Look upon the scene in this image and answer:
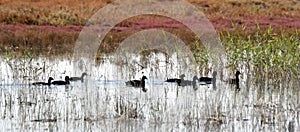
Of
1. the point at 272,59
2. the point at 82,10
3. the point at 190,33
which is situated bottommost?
the point at 272,59

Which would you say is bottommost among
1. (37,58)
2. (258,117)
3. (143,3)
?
(258,117)

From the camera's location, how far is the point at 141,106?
35.0ft

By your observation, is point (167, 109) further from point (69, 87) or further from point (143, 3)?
point (143, 3)

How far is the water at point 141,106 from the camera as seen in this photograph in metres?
9.42

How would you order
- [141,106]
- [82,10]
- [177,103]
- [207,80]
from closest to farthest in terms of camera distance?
[141,106] < [177,103] < [207,80] < [82,10]

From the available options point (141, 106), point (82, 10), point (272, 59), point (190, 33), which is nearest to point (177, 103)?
point (141, 106)

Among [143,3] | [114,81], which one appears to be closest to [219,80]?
Answer: [114,81]

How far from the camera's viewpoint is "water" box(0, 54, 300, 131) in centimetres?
942

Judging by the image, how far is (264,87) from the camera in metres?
12.3

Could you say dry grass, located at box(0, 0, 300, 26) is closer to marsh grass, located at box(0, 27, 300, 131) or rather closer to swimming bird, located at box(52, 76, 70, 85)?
swimming bird, located at box(52, 76, 70, 85)

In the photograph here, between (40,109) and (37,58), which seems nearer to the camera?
(40,109)

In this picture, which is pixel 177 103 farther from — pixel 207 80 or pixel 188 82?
pixel 207 80

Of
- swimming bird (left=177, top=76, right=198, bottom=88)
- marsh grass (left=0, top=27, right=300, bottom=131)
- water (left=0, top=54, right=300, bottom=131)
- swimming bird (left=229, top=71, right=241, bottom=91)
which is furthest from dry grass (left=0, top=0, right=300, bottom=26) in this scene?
swimming bird (left=229, top=71, right=241, bottom=91)

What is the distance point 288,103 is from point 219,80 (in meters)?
2.70
